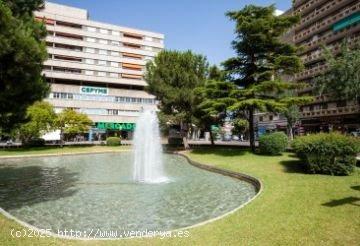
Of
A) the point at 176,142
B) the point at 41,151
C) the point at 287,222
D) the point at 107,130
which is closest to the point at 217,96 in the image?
the point at 176,142

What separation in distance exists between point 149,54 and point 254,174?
223ft

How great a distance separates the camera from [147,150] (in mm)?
19281

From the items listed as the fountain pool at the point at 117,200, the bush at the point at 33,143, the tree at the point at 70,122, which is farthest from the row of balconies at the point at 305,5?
the bush at the point at 33,143

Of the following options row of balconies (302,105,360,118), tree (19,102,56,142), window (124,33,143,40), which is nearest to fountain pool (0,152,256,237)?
tree (19,102,56,142)

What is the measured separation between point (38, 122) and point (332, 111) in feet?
147

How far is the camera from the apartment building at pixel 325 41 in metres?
48.3

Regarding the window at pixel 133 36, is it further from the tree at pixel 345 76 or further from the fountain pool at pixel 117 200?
the fountain pool at pixel 117 200

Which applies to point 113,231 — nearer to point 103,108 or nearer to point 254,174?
point 254,174

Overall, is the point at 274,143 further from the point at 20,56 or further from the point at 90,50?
the point at 90,50

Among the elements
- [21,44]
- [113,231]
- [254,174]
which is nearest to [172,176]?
[254,174]

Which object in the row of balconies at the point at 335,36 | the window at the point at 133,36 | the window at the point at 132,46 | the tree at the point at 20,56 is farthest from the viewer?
the window at the point at 133,36

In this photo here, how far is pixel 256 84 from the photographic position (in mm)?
26844

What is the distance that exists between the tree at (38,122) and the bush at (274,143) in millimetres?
29943

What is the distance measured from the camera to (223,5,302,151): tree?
25.4 meters
